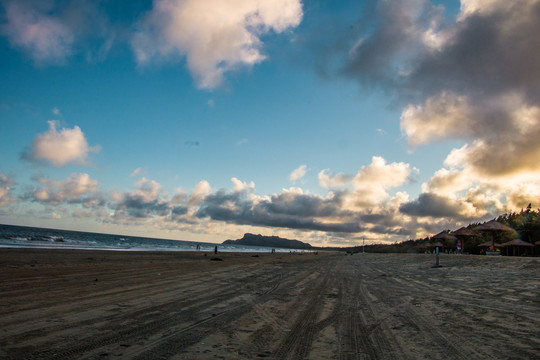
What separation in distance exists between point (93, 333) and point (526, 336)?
687cm

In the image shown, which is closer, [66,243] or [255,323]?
[255,323]

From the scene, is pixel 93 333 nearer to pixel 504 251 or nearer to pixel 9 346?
pixel 9 346

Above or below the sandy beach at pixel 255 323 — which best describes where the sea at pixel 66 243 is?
below

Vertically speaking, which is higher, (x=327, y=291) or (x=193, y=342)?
(x=193, y=342)

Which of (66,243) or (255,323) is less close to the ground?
(255,323)

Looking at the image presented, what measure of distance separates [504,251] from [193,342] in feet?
188

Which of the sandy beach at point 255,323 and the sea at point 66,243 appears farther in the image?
the sea at point 66,243

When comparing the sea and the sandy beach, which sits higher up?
the sandy beach

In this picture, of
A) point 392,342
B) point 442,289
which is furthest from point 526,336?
point 442,289

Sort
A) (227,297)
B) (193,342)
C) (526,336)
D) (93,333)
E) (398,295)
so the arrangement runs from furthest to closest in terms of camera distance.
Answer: (398,295) < (227,297) < (526,336) < (93,333) < (193,342)

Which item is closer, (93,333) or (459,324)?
(93,333)

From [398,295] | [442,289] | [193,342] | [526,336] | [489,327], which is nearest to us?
[193,342]

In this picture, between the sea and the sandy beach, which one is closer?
the sandy beach

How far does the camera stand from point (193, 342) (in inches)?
164
